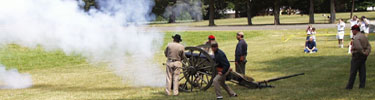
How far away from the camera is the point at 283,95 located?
42.2 feet

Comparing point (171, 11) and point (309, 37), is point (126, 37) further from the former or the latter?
point (309, 37)

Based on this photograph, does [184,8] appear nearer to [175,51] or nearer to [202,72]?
[202,72]

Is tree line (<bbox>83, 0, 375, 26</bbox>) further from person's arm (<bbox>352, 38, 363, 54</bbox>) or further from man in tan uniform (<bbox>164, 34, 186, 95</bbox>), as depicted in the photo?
person's arm (<bbox>352, 38, 363, 54</bbox>)

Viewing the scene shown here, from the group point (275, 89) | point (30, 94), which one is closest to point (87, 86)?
point (30, 94)

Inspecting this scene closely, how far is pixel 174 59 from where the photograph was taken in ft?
44.2

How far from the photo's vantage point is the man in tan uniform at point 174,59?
530 inches

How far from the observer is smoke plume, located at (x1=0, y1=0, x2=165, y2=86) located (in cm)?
1670

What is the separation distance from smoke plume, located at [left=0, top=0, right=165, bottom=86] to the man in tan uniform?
272 cm

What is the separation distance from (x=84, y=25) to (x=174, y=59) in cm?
658

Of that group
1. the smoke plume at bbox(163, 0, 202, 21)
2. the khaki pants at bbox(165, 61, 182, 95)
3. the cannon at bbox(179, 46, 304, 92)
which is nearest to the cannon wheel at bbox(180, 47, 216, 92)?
the cannon at bbox(179, 46, 304, 92)

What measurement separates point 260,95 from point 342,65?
26.0 feet

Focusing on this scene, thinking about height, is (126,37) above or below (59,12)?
below

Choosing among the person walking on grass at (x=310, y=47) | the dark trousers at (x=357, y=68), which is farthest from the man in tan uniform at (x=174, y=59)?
the person walking on grass at (x=310, y=47)

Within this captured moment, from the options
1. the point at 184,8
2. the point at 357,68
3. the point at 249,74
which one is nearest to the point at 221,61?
the point at 357,68
